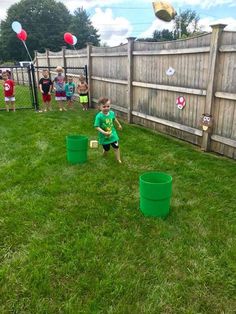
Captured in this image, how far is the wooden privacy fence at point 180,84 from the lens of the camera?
6105 mm

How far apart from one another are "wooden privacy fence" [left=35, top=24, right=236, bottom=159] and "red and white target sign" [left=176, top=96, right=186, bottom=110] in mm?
96

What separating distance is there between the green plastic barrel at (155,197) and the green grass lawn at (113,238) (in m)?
0.13

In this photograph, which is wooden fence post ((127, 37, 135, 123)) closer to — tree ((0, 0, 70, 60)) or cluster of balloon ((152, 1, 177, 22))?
cluster of balloon ((152, 1, 177, 22))

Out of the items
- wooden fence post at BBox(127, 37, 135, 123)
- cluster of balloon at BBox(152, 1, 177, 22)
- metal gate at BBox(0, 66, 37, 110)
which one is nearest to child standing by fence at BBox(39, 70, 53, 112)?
metal gate at BBox(0, 66, 37, 110)

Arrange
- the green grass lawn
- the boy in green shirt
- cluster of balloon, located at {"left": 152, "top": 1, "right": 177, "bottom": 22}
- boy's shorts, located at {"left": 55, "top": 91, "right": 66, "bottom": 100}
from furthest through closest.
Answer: cluster of balloon, located at {"left": 152, "top": 1, "right": 177, "bottom": 22} < boy's shorts, located at {"left": 55, "top": 91, "right": 66, "bottom": 100} < the boy in green shirt < the green grass lawn

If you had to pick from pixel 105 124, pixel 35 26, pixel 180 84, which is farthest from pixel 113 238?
pixel 35 26

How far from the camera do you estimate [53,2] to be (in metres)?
60.2

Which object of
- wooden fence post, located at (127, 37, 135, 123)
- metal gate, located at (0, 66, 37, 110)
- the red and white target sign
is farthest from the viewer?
metal gate, located at (0, 66, 37, 110)

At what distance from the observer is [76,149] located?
600 centimetres

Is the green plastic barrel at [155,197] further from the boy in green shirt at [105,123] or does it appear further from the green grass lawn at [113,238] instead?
the boy in green shirt at [105,123]

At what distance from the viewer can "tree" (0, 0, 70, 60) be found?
54594 millimetres

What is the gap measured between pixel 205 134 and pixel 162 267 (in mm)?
4168

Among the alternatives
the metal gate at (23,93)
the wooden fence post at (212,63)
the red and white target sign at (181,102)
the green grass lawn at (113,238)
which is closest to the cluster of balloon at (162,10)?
the metal gate at (23,93)

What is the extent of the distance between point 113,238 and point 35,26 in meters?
59.4
